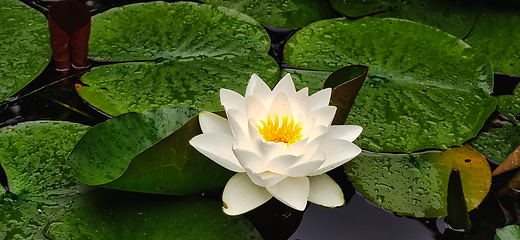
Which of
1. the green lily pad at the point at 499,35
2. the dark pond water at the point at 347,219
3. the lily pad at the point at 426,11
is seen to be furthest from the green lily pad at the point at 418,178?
the lily pad at the point at 426,11

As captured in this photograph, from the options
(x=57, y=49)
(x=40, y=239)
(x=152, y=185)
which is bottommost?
(x=40, y=239)

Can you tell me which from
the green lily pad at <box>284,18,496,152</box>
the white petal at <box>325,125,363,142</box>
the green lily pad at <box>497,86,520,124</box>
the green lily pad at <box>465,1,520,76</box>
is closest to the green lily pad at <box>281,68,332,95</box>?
the green lily pad at <box>284,18,496,152</box>

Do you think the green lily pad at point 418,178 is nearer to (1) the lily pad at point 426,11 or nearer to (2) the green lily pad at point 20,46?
(1) the lily pad at point 426,11

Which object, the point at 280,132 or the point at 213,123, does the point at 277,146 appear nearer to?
the point at 280,132

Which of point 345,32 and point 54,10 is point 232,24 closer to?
point 345,32

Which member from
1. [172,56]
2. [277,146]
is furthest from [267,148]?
[172,56]

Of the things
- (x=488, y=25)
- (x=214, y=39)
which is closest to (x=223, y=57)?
(x=214, y=39)
